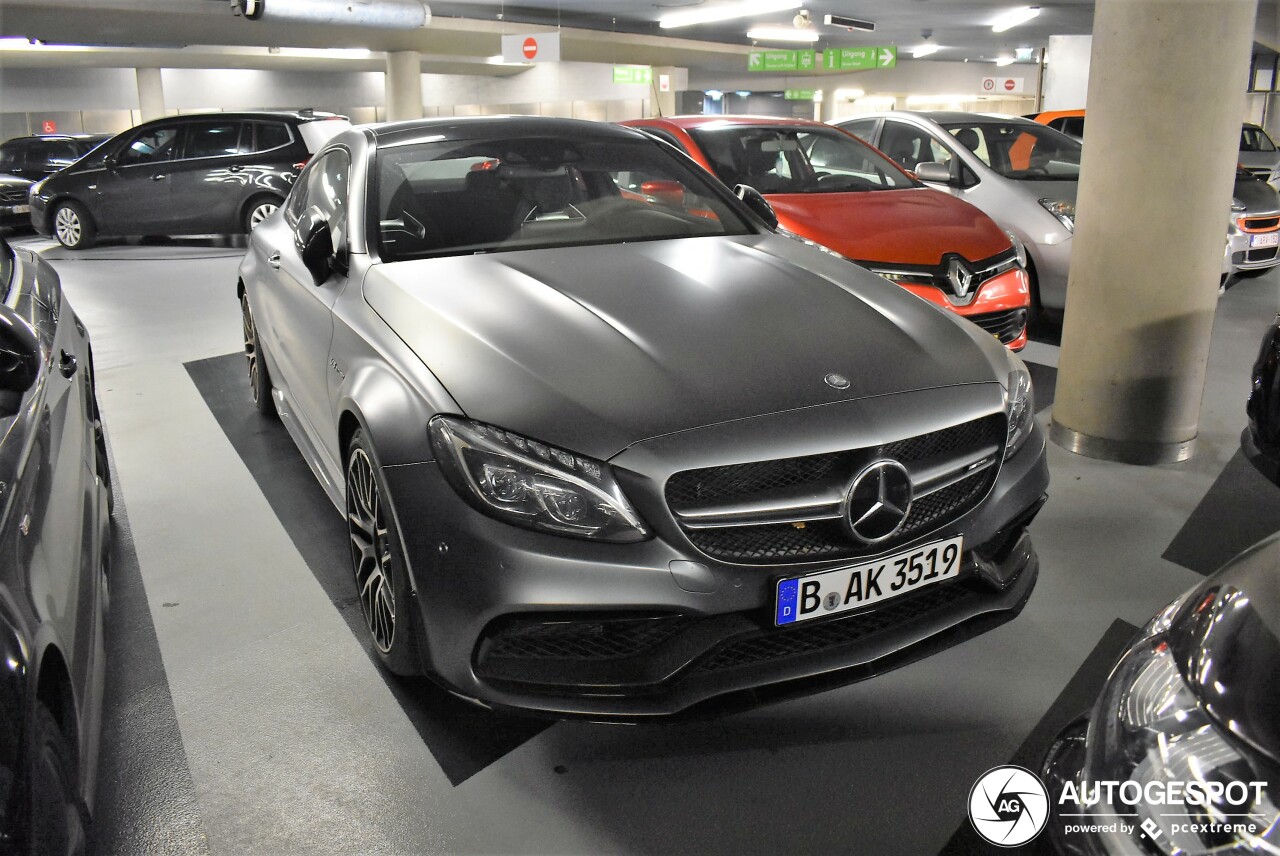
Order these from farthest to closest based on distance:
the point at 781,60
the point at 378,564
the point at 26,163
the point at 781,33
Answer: the point at 781,60 → the point at 781,33 → the point at 26,163 → the point at 378,564

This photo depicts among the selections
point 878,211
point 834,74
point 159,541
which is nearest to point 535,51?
point 878,211

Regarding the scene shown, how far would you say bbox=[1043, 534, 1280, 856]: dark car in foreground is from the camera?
2.95 ft

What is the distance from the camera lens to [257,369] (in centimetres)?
382

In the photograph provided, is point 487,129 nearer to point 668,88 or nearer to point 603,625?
point 603,625

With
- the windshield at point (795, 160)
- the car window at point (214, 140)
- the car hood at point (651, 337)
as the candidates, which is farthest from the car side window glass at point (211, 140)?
the car hood at point (651, 337)

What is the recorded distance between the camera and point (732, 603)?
1.62 m

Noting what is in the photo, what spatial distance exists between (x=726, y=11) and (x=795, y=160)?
40.4 feet

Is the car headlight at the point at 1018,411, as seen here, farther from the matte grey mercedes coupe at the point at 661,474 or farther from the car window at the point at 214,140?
the car window at the point at 214,140

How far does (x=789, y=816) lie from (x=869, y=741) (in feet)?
0.94

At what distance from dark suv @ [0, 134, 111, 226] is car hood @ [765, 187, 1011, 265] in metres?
8.92

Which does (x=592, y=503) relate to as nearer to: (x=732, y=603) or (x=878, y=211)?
(x=732, y=603)

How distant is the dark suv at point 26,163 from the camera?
32.9ft

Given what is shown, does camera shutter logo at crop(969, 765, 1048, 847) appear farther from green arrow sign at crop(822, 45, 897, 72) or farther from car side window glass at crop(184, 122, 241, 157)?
green arrow sign at crop(822, 45, 897, 72)

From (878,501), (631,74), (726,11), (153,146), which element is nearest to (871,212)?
(878,501)
